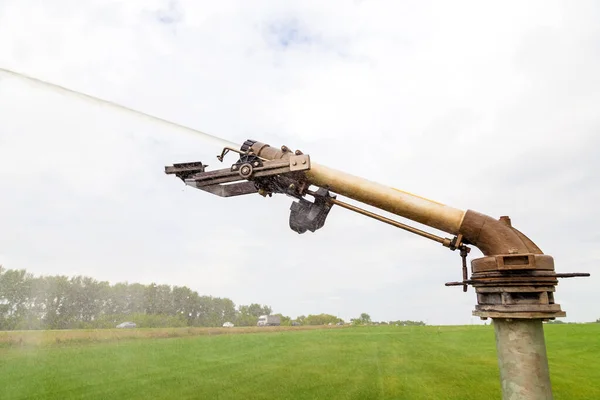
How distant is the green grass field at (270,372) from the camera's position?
617 inches

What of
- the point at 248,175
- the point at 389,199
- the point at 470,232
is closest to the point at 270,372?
the point at 248,175

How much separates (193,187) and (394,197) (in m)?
3.64

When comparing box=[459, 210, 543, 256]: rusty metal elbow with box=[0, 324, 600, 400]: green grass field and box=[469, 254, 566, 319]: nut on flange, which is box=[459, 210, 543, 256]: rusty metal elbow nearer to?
box=[469, 254, 566, 319]: nut on flange

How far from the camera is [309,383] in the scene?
17312 millimetres

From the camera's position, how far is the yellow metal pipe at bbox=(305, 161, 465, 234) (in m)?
5.38

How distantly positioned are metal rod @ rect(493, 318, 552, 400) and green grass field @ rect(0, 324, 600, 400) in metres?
11.4

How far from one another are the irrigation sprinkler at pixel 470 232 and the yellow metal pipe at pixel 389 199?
0.05 feet

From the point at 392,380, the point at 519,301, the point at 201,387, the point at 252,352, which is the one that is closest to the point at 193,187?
the point at 519,301

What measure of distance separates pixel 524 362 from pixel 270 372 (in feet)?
60.6

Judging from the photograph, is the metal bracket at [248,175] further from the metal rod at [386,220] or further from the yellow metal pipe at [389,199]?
the metal rod at [386,220]

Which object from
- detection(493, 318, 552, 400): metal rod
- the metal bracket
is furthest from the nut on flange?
the metal bracket

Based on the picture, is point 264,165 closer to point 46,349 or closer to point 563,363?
point 563,363

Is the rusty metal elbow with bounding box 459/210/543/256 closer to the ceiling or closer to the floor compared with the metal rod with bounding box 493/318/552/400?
closer to the ceiling

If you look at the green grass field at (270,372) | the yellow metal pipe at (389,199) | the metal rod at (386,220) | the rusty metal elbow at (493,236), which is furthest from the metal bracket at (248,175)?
the green grass field at (270,372)
